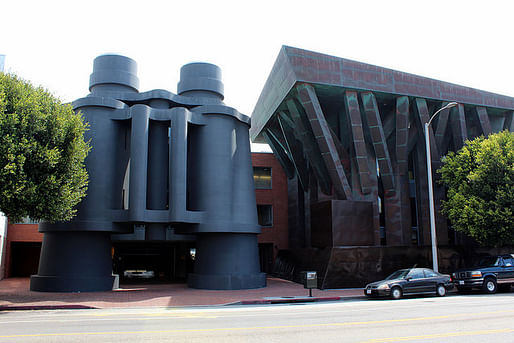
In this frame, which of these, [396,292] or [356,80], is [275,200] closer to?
[356,80]

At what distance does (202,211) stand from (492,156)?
17.0 m

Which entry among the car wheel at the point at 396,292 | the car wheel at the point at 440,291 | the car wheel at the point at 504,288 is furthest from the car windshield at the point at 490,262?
the car wheel at the point at 396,292

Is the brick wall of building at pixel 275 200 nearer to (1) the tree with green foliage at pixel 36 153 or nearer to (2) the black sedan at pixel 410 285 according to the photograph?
(2) the black sedan at pixel 410 285

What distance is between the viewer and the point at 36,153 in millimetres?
17359

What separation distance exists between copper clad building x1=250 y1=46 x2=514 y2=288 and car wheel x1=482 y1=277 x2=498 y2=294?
5.39m

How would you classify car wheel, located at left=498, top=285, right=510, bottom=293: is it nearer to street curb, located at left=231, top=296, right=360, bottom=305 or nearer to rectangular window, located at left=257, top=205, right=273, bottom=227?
street curb, located at left=231, top=296, right=360, bottom=305

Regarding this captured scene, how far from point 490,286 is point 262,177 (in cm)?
2221

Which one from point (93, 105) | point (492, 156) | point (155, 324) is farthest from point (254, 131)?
point (155, 324)

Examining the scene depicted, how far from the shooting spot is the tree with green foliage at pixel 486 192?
23078 mm

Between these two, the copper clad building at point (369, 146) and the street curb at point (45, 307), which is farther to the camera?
the copper clad building at point (369, 146)

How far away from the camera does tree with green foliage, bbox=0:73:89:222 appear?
16547 millimetres

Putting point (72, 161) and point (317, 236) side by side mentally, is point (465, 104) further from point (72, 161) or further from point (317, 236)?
point (72, 161)

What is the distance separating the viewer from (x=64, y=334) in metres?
9.50

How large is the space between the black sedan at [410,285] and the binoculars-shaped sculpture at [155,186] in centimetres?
864
